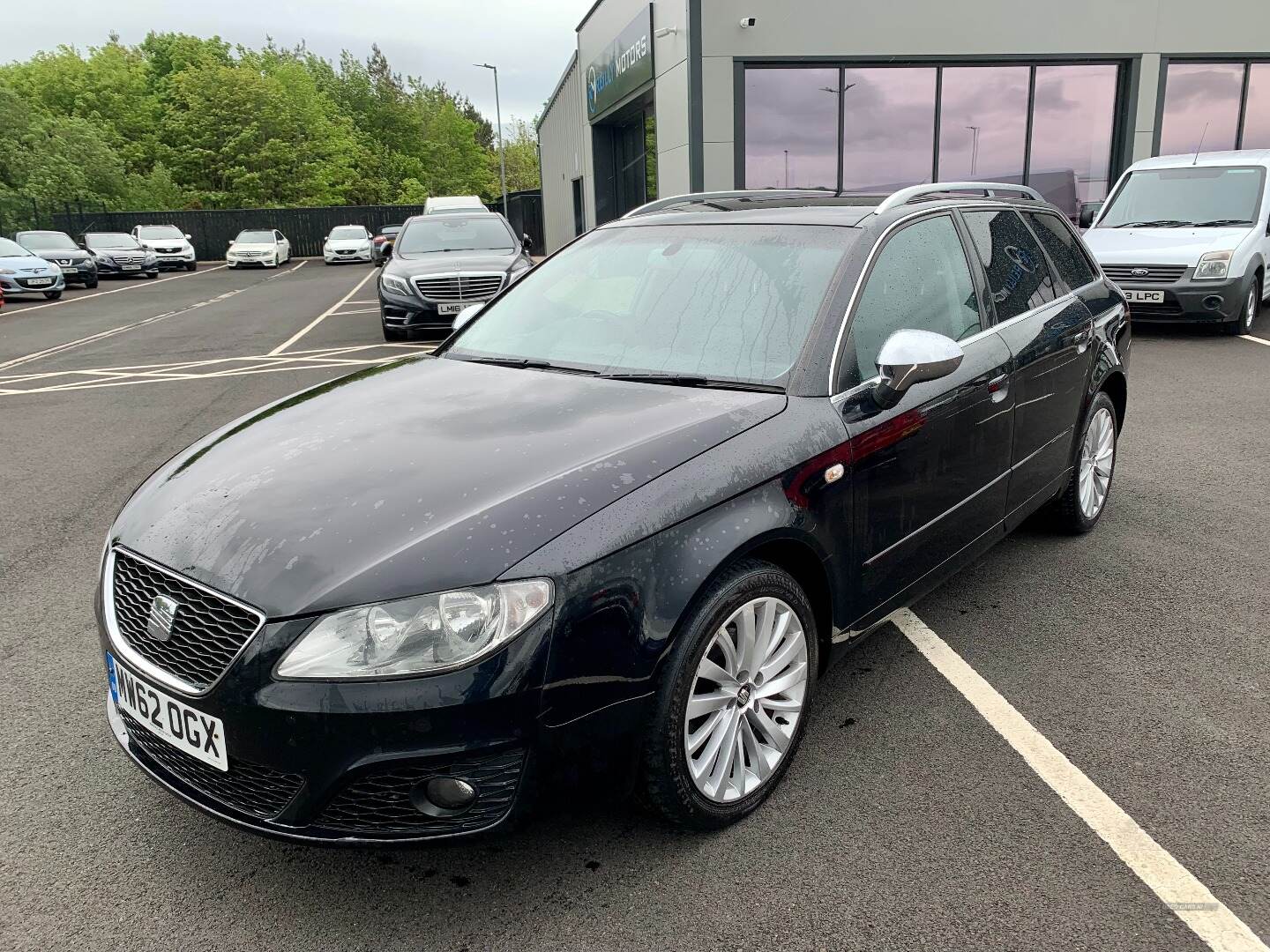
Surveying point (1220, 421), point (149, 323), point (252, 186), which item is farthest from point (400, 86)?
point (1220, 421)

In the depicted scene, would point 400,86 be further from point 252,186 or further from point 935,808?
point 935,808

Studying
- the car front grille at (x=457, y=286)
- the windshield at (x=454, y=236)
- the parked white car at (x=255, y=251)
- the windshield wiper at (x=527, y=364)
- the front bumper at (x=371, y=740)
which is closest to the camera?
the front bumper at (x=371, y=740)

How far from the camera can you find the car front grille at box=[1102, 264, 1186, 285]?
34.6 ft

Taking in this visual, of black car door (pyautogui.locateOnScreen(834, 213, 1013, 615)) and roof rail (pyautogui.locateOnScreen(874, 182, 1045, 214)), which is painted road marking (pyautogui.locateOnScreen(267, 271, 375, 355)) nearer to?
roof rail (pyautogui.locateOnScreen(874, 182, 1045, 214))

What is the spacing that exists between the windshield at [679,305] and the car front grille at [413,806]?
1.38 metres

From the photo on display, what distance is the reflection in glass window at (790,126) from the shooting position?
15484mm

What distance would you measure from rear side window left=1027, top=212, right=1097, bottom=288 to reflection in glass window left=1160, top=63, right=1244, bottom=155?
1380 cm

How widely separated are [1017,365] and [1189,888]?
6.41 ft

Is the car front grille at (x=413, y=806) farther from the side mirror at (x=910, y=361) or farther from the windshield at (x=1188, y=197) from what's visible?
the windshield at (x=1188, y=197)

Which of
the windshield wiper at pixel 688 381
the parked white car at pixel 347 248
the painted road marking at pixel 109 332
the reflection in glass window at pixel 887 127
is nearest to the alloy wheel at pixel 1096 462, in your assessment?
the windshield wiper at pixel 688 381

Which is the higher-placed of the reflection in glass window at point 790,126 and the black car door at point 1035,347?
the reflection in glass window at point 790,126

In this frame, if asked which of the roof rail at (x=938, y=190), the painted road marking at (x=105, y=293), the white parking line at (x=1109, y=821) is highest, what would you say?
the roof rail at (x=938, y=190)

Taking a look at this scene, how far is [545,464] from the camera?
2.52 m

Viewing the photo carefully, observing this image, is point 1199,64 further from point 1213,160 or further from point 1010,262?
point 1010,262
